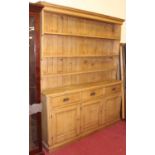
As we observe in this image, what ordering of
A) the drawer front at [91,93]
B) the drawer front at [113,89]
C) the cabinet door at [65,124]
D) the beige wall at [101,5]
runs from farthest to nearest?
the drawer front at [113,89] < the beige wall at [101,5] < the drawer front at [91,93] < the cabinet door at [65,124]

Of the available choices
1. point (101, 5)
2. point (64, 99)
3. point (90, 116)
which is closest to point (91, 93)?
point (90, 116)

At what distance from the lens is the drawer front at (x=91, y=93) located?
306 centimetres

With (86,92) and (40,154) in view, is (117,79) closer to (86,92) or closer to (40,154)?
(86,92)

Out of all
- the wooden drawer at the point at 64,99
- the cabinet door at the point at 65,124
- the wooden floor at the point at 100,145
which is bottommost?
the wooden floor at the point at 100,145

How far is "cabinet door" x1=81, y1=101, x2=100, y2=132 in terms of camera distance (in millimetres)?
3072

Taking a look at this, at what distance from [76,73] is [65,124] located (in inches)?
34.3

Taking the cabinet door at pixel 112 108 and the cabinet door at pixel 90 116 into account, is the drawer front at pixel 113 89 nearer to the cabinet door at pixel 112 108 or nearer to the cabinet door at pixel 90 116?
the cabinet door at pixel 112 108

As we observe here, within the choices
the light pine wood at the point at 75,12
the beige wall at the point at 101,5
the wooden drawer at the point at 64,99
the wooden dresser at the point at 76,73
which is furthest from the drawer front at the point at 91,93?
the beige wall at the point at 101,5

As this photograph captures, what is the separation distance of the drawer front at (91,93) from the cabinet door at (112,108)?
254 millimetres

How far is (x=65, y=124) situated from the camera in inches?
110

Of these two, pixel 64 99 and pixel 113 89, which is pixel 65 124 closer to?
pixel 64 99

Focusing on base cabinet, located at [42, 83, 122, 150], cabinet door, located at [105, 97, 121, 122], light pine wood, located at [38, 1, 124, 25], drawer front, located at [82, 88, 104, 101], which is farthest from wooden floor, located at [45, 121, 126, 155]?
light pine wood, located at [38, 1, 124, 25]
